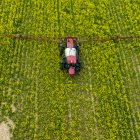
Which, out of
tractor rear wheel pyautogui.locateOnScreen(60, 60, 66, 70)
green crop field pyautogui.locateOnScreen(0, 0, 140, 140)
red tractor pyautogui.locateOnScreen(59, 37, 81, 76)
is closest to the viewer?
green crop field pyautogui.locateOnScreen(0, 0, 140, 140)

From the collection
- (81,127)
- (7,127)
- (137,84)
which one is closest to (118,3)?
(137,84)

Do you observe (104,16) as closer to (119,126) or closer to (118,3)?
(118,3)

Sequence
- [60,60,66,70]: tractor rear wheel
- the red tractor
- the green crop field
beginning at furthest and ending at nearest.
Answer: [60,60,66,70]: tractor rear wheel
the red tractor
the green crop field

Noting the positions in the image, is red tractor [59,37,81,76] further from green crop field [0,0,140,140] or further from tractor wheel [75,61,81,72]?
green crop field [0,0,140,140]

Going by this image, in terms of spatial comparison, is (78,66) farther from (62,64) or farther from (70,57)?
(62,64)

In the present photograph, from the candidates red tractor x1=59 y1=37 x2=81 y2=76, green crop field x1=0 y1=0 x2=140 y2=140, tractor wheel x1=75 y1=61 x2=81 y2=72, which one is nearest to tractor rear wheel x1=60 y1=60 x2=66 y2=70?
red tractor x1=59 y1=37 x2=81 y2=76

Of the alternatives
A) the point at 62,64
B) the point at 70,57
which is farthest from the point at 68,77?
the point at 70,57

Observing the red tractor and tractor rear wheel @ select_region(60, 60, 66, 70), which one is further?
tractor rear wheel @ select_region(60, 60, 66, 70)
